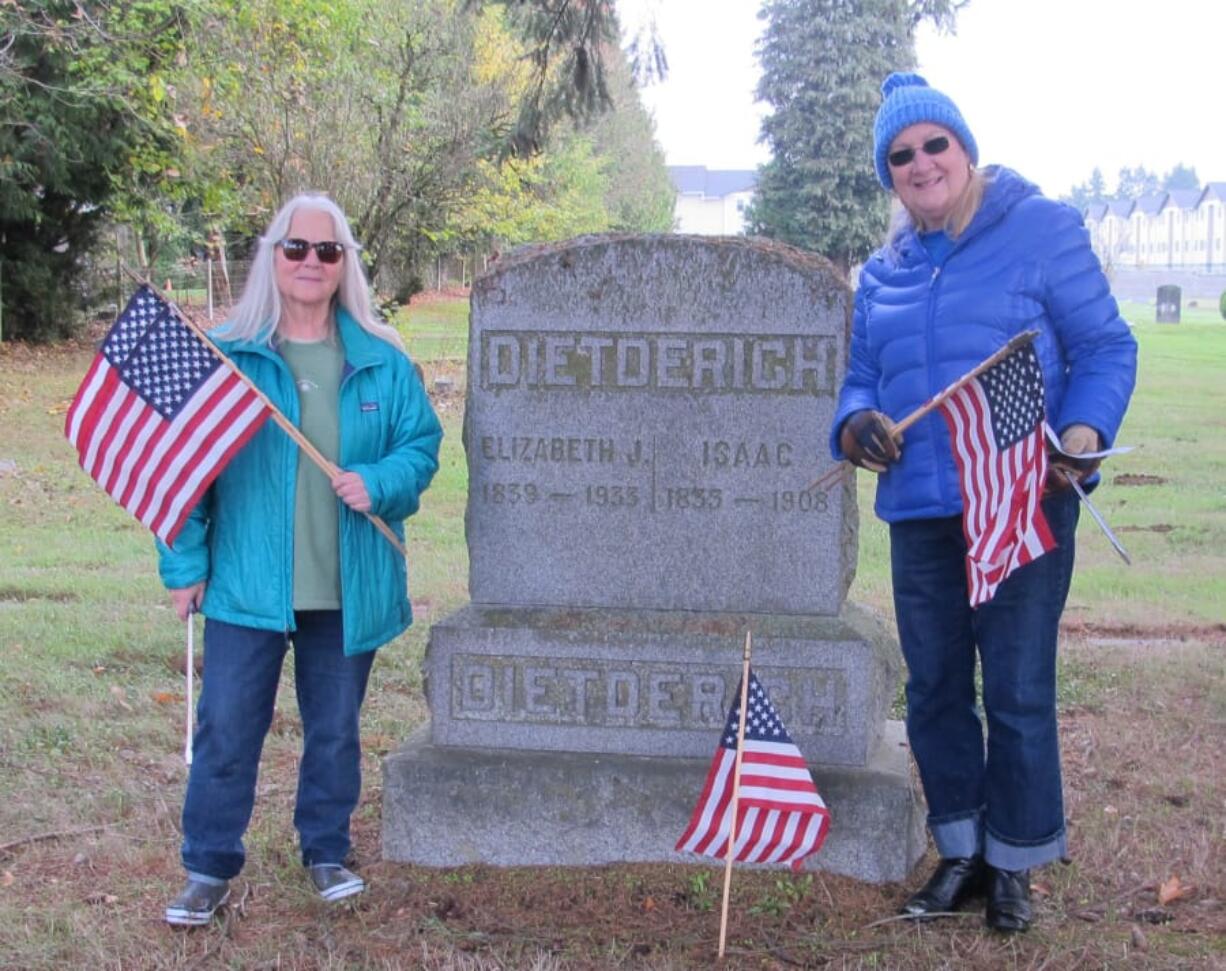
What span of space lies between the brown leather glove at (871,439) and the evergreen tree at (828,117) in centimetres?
4222

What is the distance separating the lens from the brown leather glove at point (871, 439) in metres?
3.60

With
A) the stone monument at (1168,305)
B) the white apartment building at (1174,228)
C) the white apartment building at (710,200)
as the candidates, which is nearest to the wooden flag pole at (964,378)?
the stone monument at (1168,305)

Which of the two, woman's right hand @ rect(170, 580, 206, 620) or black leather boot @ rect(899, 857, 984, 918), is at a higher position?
woman's right hand @ rect(170, 580, 206, 620)

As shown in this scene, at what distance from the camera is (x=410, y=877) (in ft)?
13.7

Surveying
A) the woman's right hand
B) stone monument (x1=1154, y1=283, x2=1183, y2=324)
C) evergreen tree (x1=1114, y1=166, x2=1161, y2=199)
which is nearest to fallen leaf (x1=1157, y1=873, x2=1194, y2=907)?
the woman's right hand

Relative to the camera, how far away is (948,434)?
3.60 m

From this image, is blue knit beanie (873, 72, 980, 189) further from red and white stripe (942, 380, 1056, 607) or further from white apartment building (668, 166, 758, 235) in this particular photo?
white apartment building (668, 166, 758, 235)

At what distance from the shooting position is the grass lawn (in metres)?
3.66

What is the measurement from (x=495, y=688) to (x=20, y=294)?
2009 cm

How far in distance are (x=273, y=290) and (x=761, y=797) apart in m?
1.91

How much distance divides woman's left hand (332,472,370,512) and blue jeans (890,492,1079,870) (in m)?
1.42

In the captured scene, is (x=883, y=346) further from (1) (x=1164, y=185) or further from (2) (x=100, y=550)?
(1) (x=1164, y=185)

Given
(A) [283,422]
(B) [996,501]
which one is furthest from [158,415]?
(B) [996,501]

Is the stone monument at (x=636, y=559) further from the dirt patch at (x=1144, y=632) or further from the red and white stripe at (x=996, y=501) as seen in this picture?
the dirt patch at (x=1144, y=632)
